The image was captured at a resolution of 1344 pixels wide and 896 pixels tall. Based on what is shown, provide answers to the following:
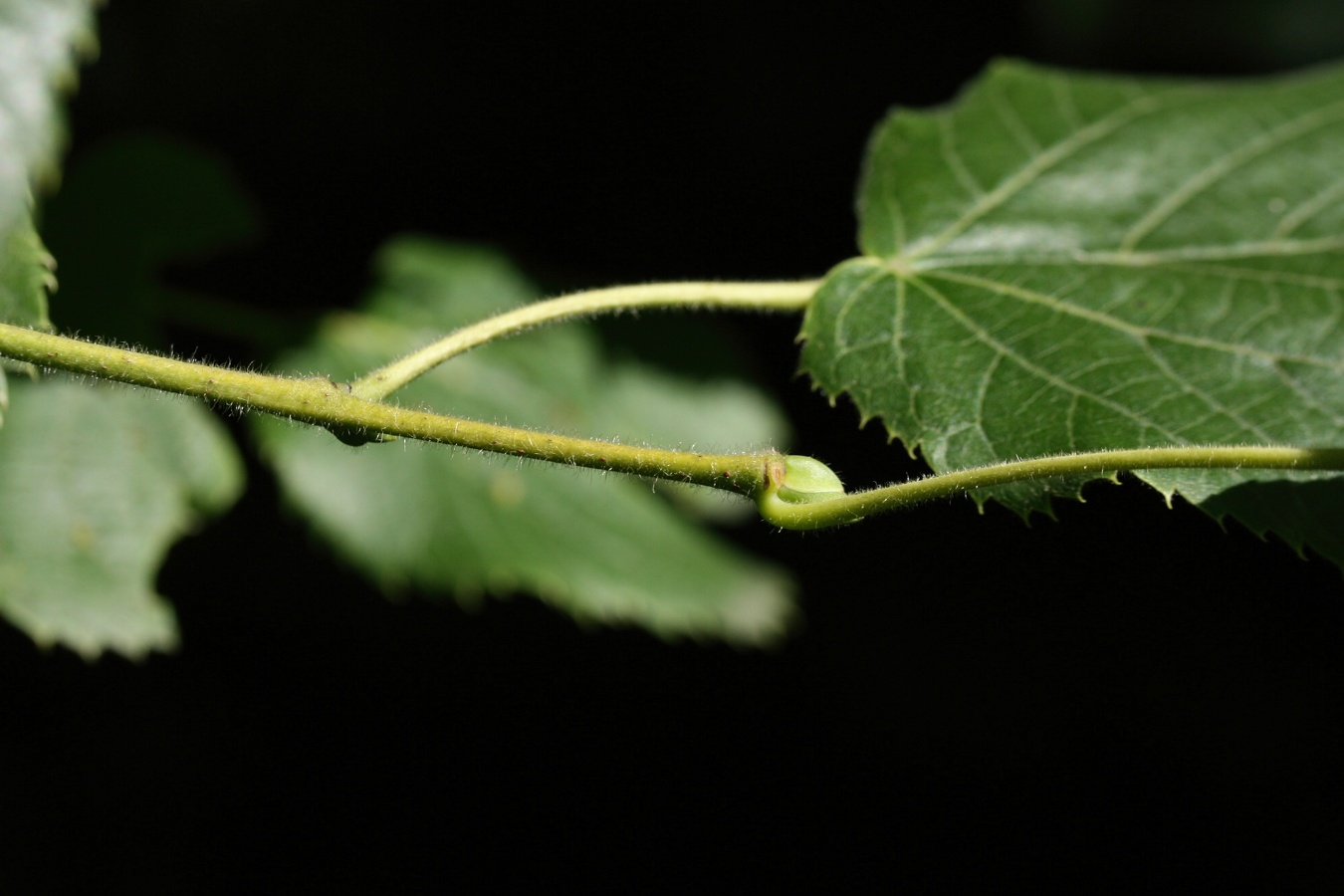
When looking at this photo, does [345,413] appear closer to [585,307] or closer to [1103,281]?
[585,307]

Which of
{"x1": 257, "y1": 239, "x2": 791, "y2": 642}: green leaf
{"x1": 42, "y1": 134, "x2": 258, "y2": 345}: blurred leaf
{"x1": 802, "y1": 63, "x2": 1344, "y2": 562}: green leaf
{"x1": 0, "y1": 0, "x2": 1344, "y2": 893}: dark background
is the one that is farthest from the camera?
{"x1": 0, "y1": 0, "x2": 1344, "y2": 893}: dark background

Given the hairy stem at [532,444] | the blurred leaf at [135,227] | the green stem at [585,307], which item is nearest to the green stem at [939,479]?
the hairy stem at [532,444]

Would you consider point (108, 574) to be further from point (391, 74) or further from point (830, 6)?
point (830, 6)

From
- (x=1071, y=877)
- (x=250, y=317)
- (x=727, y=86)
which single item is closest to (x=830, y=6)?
(x=727, y=86)

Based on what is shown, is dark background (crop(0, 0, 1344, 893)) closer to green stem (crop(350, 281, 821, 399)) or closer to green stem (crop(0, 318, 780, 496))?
green stem (crop(350, 281, 821, 399))

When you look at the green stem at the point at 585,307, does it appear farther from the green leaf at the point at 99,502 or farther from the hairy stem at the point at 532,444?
the green leaf at the point at 99,502

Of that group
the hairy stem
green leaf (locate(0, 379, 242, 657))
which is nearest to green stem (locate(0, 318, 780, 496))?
the hairy stem
